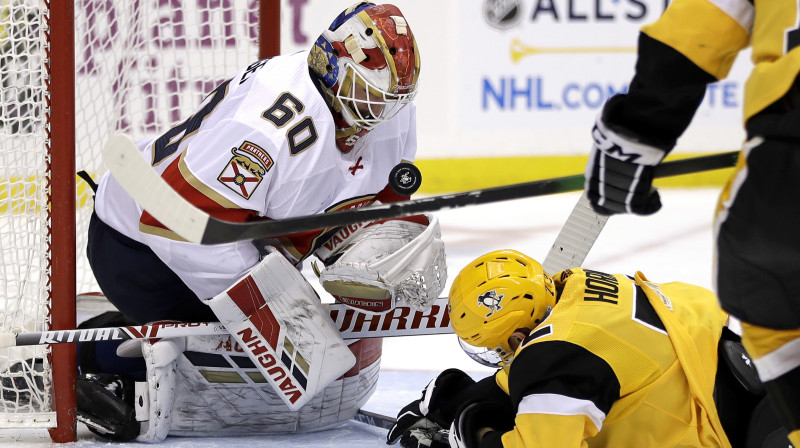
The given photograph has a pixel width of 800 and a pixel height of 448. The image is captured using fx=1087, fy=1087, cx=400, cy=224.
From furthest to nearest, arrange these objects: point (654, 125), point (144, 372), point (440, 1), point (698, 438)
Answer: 1. point (440, 1)
2. point (144, 372)
3. point (698, 438)
4. point (654, 125)

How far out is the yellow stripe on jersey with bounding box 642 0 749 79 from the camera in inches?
56.0

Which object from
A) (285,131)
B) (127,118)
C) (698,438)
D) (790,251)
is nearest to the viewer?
(790,251)

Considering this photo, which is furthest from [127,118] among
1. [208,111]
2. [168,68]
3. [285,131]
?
[285,131]

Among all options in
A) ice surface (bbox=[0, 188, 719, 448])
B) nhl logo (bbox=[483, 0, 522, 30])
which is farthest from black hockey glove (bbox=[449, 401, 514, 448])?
nhl logo (bbox=[483, 0, 522, 30])

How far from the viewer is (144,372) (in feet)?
8.00

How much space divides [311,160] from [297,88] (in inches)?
6.2

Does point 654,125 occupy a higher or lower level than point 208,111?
higher

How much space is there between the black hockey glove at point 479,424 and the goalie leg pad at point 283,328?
0.37 metres

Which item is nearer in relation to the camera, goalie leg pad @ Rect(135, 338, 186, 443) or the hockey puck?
goalie leg pad @ Rect(135, 338, 186, 443)

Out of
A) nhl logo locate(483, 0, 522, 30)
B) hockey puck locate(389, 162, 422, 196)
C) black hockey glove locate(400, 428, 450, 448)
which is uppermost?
hockey puck locate(389, 162, 422, 196)

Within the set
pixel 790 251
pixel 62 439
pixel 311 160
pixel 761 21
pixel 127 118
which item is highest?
pixel 761 21

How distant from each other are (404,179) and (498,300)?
1.97 ft

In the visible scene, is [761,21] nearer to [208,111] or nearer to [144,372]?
[208,111]

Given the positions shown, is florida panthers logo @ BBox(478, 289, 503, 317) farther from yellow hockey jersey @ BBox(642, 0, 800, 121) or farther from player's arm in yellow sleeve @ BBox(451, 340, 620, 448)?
yellow hockey jersey @ BBox(642, 0, 800, 121)
